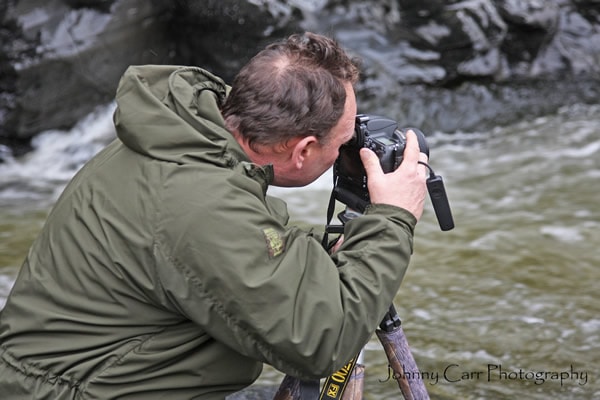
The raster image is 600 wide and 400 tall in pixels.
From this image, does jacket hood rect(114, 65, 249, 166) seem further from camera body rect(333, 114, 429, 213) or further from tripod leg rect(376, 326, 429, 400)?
tripod leg rect(376, 326, 429, 400)

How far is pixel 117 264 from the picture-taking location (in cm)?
174

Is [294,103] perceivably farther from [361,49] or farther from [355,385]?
[361,49]

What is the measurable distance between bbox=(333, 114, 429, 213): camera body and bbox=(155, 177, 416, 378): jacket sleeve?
329 mm

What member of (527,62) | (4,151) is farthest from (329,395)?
(527,62)

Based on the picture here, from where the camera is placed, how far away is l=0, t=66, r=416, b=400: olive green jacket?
1668 mm

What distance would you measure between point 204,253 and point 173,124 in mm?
287

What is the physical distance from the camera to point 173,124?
172cm

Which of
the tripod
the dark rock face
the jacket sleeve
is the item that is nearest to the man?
the jacket sleeve

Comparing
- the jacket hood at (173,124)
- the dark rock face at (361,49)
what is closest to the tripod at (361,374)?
the jacket hood at (173,124)

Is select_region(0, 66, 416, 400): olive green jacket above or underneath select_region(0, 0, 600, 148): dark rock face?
above

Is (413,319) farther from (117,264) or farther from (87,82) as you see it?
(87,82)

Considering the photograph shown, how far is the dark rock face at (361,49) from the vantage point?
7133 millimetres

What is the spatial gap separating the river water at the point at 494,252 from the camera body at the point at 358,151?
1.06m

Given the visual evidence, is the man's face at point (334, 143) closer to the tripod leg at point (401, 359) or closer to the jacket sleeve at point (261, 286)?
the jacket sleeve at point (261, 286)
